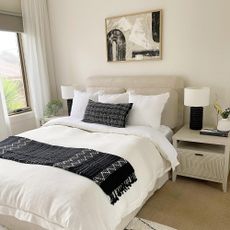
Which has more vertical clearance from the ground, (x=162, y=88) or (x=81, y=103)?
(x=162, y=88)

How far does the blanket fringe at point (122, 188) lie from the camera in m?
1.62

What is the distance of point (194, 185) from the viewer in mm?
2621

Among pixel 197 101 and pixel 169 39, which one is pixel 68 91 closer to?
pixel 169 39

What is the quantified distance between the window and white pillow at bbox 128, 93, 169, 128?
1.96 meters

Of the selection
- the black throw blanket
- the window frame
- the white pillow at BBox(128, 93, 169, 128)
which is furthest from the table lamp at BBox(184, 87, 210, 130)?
the window frame

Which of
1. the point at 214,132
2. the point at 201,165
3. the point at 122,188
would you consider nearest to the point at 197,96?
the point at 214,132

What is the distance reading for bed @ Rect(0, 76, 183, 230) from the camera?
1.44m

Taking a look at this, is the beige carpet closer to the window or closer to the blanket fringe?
the blanket fringe

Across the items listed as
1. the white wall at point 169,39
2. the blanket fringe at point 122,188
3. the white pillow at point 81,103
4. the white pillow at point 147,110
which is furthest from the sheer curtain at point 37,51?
the blanket fringe at point 122,188

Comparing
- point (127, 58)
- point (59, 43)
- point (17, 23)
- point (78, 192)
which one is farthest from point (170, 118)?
point (17, 23)

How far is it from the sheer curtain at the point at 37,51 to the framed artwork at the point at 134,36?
1.09 metres

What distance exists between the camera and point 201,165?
253 centimetres

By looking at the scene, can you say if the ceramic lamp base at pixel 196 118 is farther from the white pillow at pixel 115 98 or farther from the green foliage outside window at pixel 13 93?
the green foliage outside window at pixel 13 93

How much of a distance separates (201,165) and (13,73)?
2.97 meters
